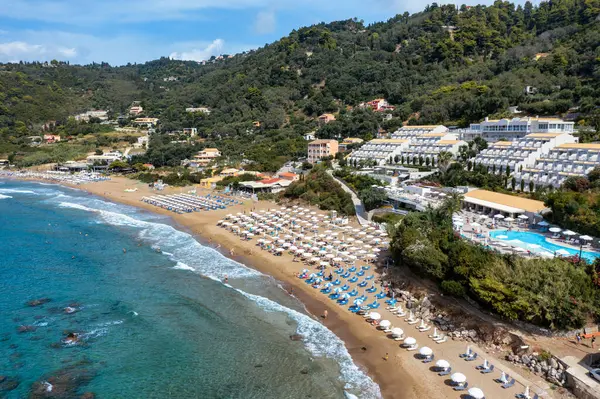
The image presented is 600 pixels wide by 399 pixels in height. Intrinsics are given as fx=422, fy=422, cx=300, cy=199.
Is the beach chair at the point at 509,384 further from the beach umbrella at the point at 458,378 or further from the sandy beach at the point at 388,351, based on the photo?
the beach umbrella at the point at 458,378

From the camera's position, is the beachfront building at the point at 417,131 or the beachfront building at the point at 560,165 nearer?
the beachfront building at the point at 560,165

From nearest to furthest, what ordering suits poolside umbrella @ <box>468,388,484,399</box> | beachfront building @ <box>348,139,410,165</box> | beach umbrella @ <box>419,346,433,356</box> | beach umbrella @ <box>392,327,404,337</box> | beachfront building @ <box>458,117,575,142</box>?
poolside umbrella @ <box>468,388,484,399</box>, beach umbrella @ <box>419,346,433,356</box>, beach umbrella @ <box>392,327,404,337</box>, beachfront building @ <box>458,117,575,142</box>, beachfront building @ <box>348,139,410,165</box>

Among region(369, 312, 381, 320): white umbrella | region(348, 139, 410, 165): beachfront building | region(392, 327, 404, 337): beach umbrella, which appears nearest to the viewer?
region(392, 327, 404, 337): beach umbrella

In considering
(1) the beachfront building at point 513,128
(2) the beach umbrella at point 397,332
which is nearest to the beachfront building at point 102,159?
(1) the beachfront building at point 513,128

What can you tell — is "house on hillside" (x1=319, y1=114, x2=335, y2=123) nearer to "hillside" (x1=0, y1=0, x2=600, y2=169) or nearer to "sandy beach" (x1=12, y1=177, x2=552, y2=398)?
"hillside" (x1=0, y1=0, x2=600, y2=169)

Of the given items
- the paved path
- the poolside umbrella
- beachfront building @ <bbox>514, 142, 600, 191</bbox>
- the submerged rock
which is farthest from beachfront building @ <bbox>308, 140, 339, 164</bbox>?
the poolside umbrella

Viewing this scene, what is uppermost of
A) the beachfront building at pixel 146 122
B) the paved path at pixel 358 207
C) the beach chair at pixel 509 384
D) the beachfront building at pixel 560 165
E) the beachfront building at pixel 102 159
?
the beachfront building at pixel 146 122

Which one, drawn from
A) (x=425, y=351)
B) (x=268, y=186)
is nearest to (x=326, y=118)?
(x=268, y=186)
